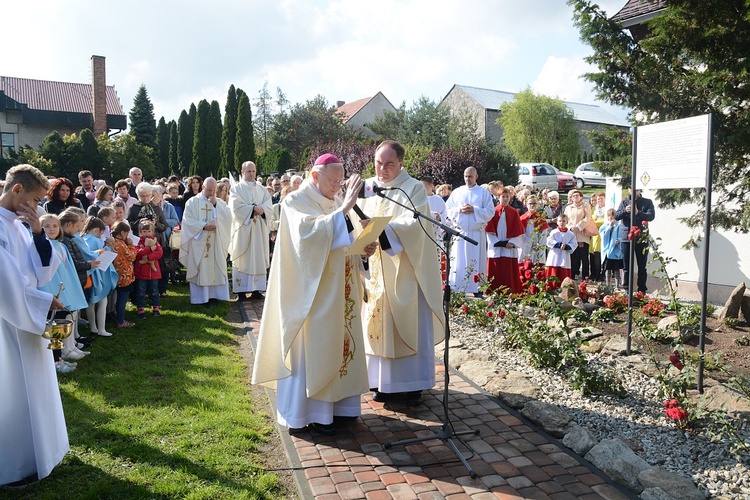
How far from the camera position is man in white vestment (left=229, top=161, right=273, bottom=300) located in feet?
32.8

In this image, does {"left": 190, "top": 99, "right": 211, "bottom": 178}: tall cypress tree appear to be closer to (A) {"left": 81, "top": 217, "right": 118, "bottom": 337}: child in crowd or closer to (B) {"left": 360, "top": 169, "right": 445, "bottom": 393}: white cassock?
(A) {"left": 81, "top": 217, "right": 118, "bottom": 337}: child in crowd

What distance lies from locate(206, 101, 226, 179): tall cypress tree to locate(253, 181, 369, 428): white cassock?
1564 inches

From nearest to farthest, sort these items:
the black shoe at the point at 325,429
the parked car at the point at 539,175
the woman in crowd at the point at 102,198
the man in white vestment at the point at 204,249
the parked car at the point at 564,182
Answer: the black shoe at the point at 325,429, the woman in crowd at the point at 102,198, the man in white vestment at the point at 204,249, the parked car at the point at 539,175, the parked car at the point at 564,182

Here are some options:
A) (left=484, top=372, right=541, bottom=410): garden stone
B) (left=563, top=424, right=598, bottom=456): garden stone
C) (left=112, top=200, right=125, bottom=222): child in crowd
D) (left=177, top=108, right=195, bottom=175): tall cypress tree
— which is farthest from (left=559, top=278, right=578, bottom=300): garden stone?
(left=177, top=108, right=195, bottom=175): tall cypress tree

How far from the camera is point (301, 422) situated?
15.0 ft

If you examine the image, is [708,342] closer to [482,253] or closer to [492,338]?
[492,338]

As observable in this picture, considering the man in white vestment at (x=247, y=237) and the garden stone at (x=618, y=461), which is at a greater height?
the man in white vestment at (x=247, y=237)

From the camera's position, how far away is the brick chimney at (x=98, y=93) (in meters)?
40.3

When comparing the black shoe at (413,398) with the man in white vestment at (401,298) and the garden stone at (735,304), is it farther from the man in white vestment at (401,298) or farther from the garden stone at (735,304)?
the garden stone at (735,304)

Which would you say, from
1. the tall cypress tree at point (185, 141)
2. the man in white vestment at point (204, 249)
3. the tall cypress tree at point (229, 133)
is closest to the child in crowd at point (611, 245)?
the man in white vestment at point (204, 249)

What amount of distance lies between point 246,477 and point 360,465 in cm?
78

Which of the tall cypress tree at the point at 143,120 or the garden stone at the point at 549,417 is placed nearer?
the garden stone at the point at 549,417

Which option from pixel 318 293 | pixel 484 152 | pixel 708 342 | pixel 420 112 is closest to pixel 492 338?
pixel 708 342

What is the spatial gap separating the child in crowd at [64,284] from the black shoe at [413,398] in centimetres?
348
